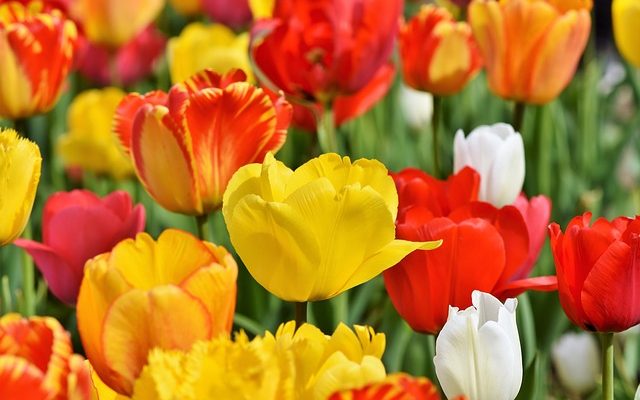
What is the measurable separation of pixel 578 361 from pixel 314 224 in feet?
2.88

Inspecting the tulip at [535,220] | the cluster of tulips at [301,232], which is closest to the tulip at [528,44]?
the cluster of tulips at [301,232]

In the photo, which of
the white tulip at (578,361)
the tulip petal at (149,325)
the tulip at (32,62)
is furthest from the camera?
the white tulip at (578,361)

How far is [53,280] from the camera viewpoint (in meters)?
1.11

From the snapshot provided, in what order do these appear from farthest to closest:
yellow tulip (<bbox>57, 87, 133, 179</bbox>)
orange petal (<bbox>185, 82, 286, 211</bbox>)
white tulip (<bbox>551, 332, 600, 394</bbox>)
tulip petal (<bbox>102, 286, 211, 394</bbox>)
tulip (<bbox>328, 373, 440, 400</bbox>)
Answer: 1. yellow tulip (<bbox>57, 87, 133, 179</bbox>)
2. white tulip (<bbox>551, 332, 600, 394</bbox>)
3. orange petal (<bbox>185, 82, 286, 211</bbox>)
4. tulip petal (<bbox>102, 286, 211, 394</bbox>)
5. tulip (<bbox>328, 373, 440, 400</bbox>)

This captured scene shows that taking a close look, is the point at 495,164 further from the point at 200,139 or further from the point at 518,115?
the point at 518,115

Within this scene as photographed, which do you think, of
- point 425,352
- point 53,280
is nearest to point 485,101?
point 425,352

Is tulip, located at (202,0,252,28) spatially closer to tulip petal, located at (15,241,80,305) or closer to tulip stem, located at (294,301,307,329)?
tulip petal, located at (15,241,80,305)

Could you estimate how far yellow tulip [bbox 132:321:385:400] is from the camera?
62cm

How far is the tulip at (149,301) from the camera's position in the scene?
2.43 feet

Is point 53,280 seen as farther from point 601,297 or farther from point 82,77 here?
point 82,77

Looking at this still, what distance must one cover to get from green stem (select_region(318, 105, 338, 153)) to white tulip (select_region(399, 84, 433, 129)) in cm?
72

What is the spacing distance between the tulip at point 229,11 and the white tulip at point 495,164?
146cm

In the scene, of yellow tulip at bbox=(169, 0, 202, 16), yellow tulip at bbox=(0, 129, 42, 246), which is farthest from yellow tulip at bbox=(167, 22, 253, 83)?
yellow tulip at bbox=(0, 129, 42, 246)

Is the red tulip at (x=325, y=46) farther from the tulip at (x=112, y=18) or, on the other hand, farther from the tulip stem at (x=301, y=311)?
the tulip at (x=112, y=18)
